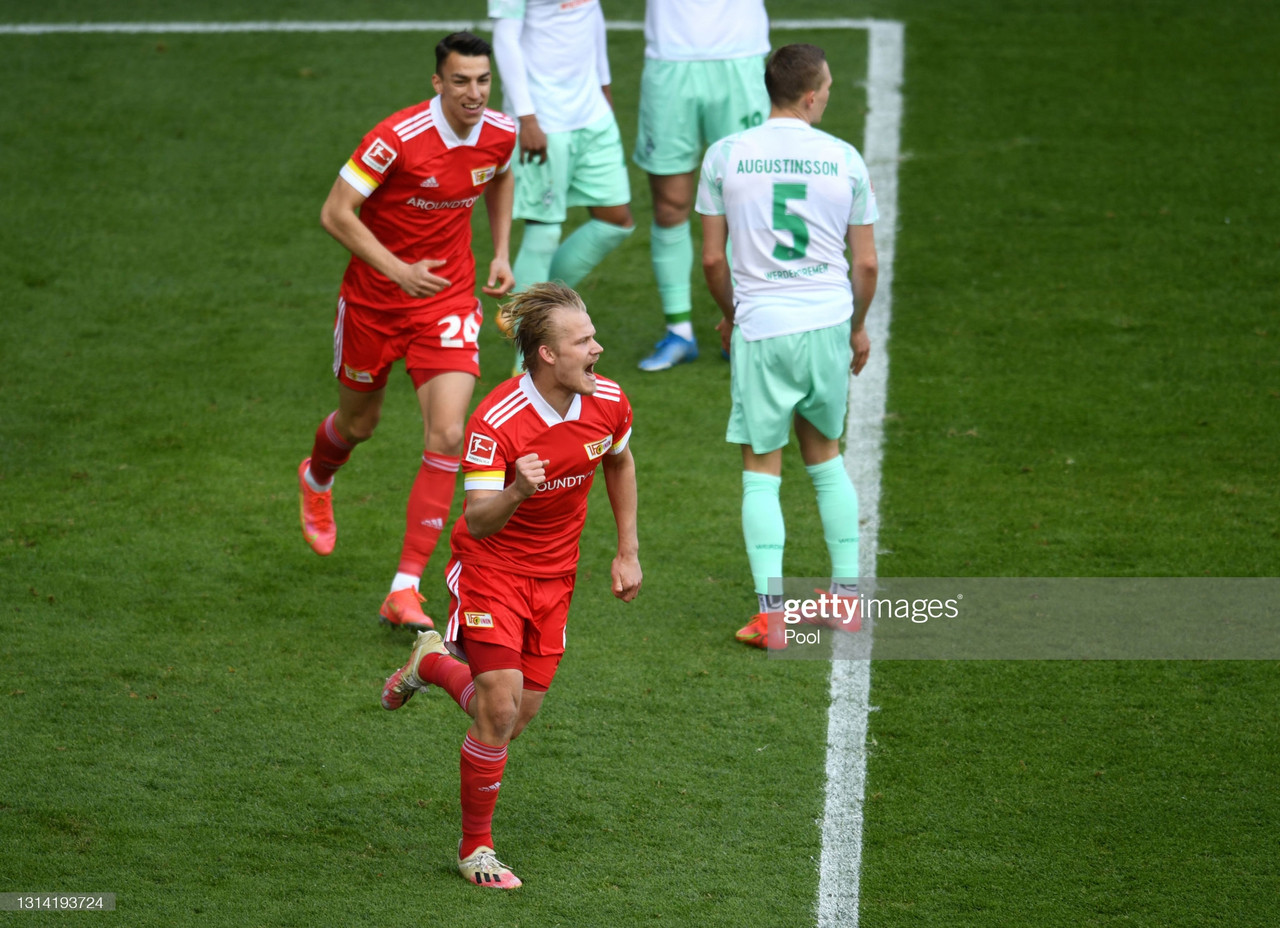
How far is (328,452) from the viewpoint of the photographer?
5617 millimetres

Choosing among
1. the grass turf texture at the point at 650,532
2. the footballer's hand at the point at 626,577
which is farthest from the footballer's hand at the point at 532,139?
the footballer's hand at the point at 626,577

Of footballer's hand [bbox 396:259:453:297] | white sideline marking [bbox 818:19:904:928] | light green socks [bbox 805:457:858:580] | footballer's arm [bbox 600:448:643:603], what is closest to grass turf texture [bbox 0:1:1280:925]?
white sideline marking [bbox 818:19:904:928]

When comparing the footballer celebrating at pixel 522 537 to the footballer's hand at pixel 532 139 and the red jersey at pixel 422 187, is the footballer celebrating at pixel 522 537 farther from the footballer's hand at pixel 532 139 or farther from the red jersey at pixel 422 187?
the footballer's hand at pixel 532 139

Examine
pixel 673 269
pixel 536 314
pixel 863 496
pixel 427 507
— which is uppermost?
pixel 536 314

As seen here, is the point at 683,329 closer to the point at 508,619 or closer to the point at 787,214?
the point at 787,214

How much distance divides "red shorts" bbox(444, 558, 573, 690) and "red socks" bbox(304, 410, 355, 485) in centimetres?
173

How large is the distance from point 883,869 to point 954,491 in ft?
8.19

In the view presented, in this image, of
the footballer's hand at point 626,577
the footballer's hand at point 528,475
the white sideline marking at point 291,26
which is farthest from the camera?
the white sideline marking at point 291,26

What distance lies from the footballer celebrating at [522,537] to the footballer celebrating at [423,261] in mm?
1283

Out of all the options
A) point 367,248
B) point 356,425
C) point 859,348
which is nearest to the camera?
point 367,248

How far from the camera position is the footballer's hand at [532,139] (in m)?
6.69

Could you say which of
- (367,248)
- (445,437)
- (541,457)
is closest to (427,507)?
(445,437)

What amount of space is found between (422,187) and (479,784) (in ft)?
7.69

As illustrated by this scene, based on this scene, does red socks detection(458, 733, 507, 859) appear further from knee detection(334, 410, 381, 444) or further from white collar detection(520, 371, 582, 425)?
knee detection(334, 410, 381, 444)
